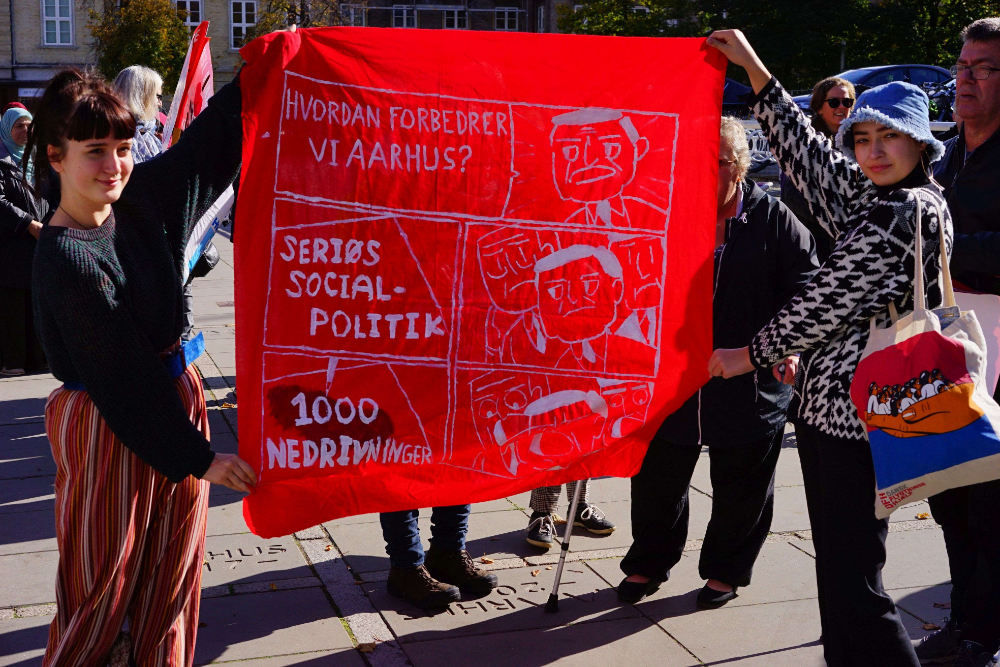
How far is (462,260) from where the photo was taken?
11.1 ft

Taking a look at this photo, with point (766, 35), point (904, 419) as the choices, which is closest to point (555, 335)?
point (904, 419)

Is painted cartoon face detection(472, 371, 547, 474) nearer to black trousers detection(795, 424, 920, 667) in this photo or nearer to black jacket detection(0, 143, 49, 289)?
black trousers detection(795, 424, 920, 667)

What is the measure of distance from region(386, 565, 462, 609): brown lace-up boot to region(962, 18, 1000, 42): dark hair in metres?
2.98

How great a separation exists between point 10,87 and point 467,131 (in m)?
44.5

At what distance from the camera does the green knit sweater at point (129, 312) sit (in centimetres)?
254

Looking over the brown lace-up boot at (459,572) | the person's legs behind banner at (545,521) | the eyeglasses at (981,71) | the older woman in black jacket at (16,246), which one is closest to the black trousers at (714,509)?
the person's legs behind banner at (545,521)

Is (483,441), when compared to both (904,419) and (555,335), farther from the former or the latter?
(904,419)

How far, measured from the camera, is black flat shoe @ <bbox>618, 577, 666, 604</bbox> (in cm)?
424

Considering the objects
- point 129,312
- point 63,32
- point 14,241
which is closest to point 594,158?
point 129,312

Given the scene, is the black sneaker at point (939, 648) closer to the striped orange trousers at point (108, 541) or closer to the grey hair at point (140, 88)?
the striped orange trousers at point (108, 541)

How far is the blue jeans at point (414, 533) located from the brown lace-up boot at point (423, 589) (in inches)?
1.3

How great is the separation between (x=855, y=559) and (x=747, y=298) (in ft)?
4.31

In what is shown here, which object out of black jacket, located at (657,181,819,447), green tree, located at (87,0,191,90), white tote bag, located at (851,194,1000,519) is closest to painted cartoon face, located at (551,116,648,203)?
black jacket, located at (657,181,819,447)

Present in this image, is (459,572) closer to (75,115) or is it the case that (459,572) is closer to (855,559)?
(855,559)
